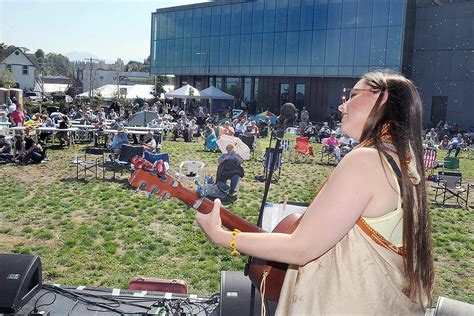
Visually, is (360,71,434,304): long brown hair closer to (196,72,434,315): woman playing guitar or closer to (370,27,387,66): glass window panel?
(196,72,434,315): woman playing guitar

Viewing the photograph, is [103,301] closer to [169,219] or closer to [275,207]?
[275,207]

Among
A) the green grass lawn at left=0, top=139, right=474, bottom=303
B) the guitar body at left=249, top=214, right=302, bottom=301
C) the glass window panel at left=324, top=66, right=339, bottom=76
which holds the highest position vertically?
the glass window panel at left=324, top=66, right=339, bottom=76

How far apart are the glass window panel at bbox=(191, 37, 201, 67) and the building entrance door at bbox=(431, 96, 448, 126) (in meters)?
24.3

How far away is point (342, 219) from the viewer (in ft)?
5.07

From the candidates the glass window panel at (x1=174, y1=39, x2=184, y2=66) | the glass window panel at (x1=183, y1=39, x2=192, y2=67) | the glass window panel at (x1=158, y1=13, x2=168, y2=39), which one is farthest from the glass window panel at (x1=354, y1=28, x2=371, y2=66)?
the glass window panel at (x1=158, y1=13, x2=168, y2=39)

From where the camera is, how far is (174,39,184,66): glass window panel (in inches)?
2085

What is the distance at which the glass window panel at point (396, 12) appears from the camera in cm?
3675

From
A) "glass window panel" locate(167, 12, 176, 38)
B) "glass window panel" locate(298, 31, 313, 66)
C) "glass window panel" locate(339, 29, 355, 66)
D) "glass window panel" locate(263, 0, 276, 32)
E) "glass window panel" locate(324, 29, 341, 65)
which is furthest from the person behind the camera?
"glass window panel" locate(167, 12, 176, 38)

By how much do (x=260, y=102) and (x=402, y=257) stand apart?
1782 inches

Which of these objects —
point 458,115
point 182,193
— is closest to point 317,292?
point 182,193

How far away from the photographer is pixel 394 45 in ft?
123

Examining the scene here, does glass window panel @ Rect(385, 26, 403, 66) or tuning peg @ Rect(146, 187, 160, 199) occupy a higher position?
glass window panel @ Rect(385, 26, 403, 66)

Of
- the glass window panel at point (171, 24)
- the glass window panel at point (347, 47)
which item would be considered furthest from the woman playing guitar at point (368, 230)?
the glass window panel at point (171, 24)

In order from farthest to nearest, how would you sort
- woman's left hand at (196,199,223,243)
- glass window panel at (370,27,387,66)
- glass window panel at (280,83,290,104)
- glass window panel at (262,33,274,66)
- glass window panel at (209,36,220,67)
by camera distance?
glass window panel at (209,36,220,67) < glass window panel at (280,83,290,104) < glass window panel at (262,33,274,66) < glass window panel at (370,27,387,66) < woman's left hand at (196,199,223,243)
